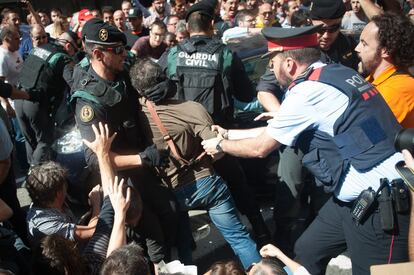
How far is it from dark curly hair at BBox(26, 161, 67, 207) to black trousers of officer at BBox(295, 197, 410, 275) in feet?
5.03

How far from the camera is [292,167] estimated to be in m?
4.02

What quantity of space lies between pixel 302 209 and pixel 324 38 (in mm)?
1538

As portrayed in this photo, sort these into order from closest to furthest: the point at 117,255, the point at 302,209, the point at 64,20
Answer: the point at 117,255 < the point at 302,209 < the point at 64,20

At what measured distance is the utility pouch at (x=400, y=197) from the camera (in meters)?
2.56

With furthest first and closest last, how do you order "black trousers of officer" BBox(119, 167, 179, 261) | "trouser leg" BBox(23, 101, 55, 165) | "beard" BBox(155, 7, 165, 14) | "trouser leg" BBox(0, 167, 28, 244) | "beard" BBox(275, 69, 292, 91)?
"beard" BBox(155, 7, 165, 14) → "trouser leg" BBox(23, 101, 55, 165) → "trouser leg" BBox(0, 167, 28, 244) → "black trousers of officer" BBox(119, 167, 179, 261) → "beard" BBox(275, 69, 292, 91)

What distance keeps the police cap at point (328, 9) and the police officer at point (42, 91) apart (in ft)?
8.66

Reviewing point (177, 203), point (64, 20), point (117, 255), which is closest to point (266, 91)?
point (177, 203)

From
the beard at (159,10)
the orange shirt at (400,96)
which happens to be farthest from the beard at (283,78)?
the beard at (159,10)

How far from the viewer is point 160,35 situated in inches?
257

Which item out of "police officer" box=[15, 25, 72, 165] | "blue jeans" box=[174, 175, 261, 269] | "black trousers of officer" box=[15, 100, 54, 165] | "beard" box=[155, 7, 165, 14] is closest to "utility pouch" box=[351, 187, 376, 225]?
"blue jeans" box=[174, 175, 261, 269]

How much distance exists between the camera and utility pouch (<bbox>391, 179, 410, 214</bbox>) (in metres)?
2.56

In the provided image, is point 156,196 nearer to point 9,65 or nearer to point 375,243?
point 375,243

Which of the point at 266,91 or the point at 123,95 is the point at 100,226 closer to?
the point at 123,95

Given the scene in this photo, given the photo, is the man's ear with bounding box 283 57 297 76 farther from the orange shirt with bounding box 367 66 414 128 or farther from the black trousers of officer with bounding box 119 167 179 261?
the black trousers of officer with bounding box 119 167 179 261
